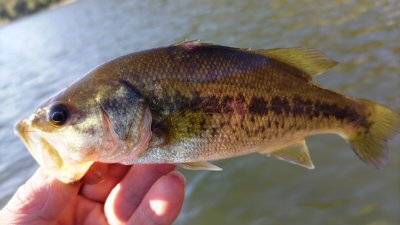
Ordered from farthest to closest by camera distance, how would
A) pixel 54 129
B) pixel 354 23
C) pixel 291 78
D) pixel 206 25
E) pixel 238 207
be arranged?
pixel 206 25 < pixel 354 23 < pixel 238 207 < pixel 291 78 < pixel 54 129

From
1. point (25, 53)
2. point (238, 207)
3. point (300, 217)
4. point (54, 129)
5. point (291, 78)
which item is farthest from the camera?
point (25, 53)

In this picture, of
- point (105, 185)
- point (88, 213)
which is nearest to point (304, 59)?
point (105, 185)

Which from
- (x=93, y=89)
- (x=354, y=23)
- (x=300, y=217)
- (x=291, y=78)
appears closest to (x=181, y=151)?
(x=93, y=89)

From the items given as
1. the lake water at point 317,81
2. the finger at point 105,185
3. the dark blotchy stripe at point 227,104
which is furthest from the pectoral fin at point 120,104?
the lake water at point 317,81

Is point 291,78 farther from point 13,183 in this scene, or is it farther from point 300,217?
point 13,183

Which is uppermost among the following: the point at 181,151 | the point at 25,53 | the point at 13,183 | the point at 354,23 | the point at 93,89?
→ the point at 93,89

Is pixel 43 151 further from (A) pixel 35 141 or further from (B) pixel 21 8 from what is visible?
(B) pixel 21 8

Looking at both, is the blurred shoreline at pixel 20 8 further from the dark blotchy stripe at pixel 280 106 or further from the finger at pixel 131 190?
the dark blotchy stripe at pixel 280 106
